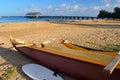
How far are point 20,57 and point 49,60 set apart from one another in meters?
1.85

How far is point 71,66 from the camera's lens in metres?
5.41

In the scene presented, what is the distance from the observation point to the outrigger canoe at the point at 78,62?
4.67 meters

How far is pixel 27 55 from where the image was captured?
7188mm

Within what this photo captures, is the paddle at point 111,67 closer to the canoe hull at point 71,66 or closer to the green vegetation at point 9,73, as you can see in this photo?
the canoe hull at point 71,66

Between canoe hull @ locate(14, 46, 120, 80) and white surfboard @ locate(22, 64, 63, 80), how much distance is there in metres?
0.24

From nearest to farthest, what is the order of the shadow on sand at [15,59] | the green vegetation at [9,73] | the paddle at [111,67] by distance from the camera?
the paddle at [111,67] < the green vegetation at [9,73] < the shadow on sand at [15,59]

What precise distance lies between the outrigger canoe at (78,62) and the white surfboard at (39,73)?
9.8 inches

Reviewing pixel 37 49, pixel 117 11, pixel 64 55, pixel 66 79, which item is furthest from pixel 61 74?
pixel 117 11

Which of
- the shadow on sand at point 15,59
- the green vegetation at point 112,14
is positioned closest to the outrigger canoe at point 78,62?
the shadow on sand at point 15,59

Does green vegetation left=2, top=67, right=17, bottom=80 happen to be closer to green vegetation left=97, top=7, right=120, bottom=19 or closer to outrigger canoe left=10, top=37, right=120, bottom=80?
outrigger canoe left=10, top=37, right=120, bottom=80

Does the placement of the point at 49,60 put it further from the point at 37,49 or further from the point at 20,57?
the point at 20,57

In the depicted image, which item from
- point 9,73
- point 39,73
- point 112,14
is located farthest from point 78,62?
point 112,14

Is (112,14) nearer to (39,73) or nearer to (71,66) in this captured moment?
(39,73)

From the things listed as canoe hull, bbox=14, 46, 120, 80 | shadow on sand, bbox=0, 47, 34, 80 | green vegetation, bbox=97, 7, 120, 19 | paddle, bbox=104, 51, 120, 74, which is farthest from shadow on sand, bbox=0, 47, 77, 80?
green vegetation, bbox=97, 7, 120, 19
